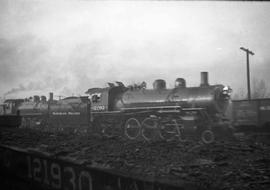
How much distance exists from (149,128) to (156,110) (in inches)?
34.9

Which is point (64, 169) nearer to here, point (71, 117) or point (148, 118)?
point (148, 118)

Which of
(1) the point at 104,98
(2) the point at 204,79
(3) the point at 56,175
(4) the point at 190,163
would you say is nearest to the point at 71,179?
(3) the point at 56,175

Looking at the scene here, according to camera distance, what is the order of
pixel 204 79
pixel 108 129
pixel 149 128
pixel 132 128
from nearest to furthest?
1. pixel 149 128
2. pixel 204 79
3. pixel 132 128
4. pixel 108 129

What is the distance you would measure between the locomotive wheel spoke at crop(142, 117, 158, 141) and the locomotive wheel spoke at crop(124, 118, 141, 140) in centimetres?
29

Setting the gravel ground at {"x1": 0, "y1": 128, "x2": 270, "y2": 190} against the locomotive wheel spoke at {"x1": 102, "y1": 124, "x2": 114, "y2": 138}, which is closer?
the gravel ground at {"x1": 0, "y1": 128, "x2": 270, "y2": 190}

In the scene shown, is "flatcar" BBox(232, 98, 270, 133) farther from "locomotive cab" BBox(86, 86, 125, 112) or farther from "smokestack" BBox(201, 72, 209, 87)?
"locomotive cab" BBox(86, 86, 125, 112)

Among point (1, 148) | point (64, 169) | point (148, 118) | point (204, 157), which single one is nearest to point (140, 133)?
point (148, 118)

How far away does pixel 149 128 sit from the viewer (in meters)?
12.4

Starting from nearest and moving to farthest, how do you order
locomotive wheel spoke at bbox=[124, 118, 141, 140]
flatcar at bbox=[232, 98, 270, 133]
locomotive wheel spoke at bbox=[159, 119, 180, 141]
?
1. locomotive wheel spoke at bbox=[159, 119, 180, 141]
2. locomotive wheel spoke at bbox=[124, 118, 141, 140]
3. flatcar at bbox=[232, 98, 270, 133]

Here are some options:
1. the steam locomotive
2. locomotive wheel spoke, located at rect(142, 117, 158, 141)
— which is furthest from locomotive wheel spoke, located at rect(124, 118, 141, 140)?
locomotive wheel spoke, located at rect(142, 117, 158, 141)

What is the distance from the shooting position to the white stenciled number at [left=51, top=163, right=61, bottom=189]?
4176 millimetres

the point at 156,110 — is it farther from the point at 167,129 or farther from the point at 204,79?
the point at 204,79

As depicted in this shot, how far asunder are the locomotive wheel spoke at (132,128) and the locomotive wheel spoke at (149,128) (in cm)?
29

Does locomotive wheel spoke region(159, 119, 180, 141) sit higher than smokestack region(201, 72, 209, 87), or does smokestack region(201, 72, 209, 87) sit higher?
smokestack region(201, 72, 209, 87)
